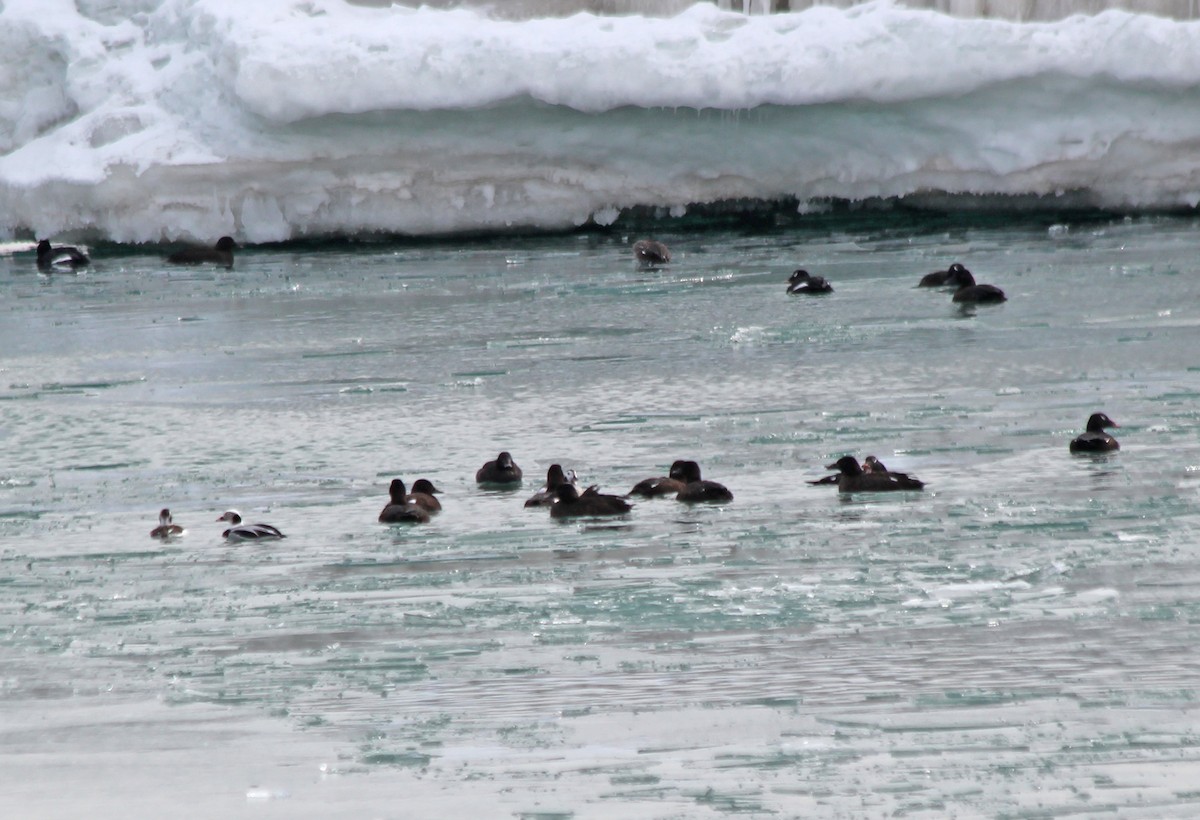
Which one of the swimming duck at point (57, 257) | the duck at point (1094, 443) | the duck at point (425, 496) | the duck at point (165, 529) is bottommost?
the duck at point (165, 529)

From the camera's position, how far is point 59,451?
1094cm

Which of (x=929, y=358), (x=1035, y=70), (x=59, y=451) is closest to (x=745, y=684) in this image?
(x=59, y=451)

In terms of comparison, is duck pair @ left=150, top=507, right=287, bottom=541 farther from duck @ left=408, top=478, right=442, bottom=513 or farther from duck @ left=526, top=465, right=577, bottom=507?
duck @ left=526, top=465, right=577, bottom=507

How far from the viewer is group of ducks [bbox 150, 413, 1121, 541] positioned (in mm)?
8500

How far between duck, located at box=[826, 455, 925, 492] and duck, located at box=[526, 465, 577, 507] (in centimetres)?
130

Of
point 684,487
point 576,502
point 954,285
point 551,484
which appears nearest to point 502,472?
point 551,484

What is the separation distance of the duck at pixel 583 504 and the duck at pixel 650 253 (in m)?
9.88

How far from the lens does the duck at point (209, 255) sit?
65.1ft

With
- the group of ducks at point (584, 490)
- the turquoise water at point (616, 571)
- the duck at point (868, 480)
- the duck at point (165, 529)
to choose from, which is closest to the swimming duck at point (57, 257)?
the turquoise water at point (616, 571)

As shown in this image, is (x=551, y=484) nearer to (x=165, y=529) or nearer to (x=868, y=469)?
(x=868, y=469)

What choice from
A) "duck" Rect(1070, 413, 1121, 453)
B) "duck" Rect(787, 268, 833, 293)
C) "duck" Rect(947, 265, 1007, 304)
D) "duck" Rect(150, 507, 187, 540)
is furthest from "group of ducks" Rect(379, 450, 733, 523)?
"duck" Rect(787, 268, 833, 293)

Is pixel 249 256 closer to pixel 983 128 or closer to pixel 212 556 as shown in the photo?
pixel 983 128

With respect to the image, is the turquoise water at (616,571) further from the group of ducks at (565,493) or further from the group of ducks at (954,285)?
the group of ducks at (954,285)

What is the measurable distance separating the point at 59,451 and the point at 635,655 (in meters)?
5.57
